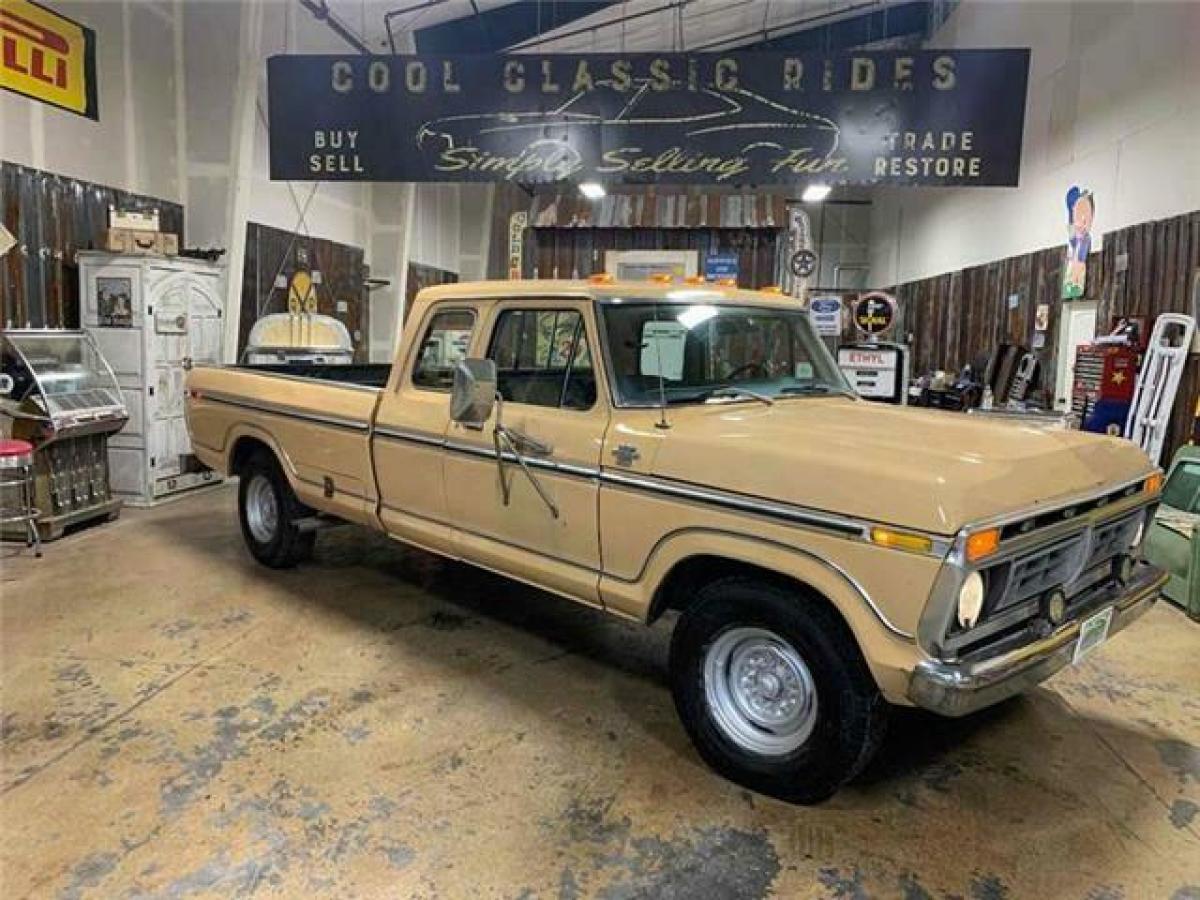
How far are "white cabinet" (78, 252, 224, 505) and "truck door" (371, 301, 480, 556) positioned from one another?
411 centimetres

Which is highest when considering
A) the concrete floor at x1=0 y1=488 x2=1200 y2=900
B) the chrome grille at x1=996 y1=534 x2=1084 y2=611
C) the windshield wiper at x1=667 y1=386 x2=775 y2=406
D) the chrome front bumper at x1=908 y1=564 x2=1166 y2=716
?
the windshield wiper at x1=667 y1=386 x2=775 y2=406

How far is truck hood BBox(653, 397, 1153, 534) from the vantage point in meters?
2.34

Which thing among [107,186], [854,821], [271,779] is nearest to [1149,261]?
[854,821]

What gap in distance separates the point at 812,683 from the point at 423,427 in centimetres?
220

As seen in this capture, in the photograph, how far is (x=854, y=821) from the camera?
2727 millimetres

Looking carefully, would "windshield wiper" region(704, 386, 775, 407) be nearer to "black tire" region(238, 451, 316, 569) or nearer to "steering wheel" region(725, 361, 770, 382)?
"steering wheel" region(725, 361, 770, 382)

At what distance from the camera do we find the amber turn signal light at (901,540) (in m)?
2.27

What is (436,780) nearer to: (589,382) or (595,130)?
(589,382)

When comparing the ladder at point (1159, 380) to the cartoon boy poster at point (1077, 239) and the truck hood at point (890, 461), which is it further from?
the truck hood at point (890, 461)

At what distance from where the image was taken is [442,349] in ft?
13.6

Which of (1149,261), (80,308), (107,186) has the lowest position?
(80,308)

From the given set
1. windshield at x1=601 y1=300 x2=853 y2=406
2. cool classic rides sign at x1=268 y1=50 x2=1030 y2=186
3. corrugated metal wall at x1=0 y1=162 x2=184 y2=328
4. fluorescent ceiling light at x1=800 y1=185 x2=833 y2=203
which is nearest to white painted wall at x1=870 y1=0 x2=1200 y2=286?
cool classic rides sign at x1=268 y1=50 x2=1030 y2=186

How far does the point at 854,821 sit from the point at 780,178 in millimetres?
5507

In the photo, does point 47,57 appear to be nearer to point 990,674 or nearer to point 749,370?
point 749,370
